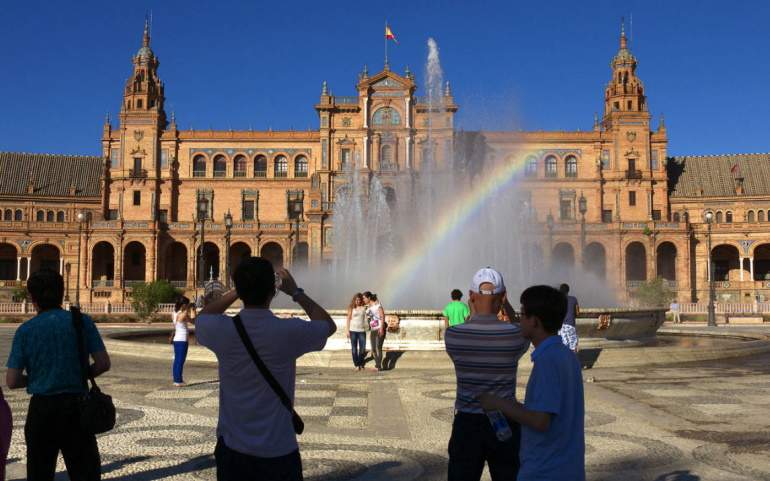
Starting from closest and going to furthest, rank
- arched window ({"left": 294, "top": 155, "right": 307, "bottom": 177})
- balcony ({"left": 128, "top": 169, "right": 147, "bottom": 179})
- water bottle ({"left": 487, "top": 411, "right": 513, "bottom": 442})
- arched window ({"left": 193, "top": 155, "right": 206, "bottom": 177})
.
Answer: water bottle ({"left": 487, "top": 411, "right": 513, "bottom": 442}) < balcony ({"left": 128, "top": 169, "right": 147, "bottom": 179}) < arched window ({"left": 193, "top": 155, "right": 206, "bottom": 177}) < arched window ({"left": 294, "top": 155, "right": 307, "bottom": 177})

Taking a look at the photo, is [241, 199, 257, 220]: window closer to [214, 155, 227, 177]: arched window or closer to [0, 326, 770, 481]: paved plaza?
[214, 155, 227, 177]: arched window

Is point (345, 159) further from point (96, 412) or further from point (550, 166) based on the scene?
point (96, 412)

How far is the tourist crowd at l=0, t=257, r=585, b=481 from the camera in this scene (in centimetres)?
428

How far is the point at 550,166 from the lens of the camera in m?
78.8

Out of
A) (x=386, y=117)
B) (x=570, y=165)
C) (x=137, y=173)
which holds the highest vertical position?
(x=386, y=117)

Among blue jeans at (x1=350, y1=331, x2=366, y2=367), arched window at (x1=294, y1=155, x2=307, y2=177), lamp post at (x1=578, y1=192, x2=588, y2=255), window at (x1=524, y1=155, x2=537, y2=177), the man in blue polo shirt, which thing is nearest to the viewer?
the man in blue polo shirt

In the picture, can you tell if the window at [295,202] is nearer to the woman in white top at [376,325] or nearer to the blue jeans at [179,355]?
the woman in white top at [376,325]

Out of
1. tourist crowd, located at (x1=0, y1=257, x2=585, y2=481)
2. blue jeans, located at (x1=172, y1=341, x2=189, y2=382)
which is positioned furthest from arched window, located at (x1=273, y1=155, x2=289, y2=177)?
tourist crowd, located at (x1=0, y1=257, x2=585, y2=481)

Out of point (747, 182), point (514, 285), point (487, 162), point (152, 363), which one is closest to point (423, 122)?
point (487, 162)

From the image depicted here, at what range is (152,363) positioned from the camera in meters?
19.3

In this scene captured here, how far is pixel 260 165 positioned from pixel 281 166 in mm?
2216

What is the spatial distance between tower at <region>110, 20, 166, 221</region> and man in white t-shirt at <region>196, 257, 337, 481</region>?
2809 inches

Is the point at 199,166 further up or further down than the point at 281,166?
further down

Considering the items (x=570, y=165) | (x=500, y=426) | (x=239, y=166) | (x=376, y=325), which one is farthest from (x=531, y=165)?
(x=500, y=426)
